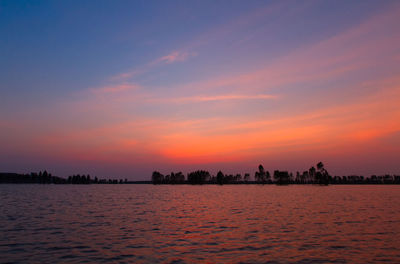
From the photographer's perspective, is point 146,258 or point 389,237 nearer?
point 146,258

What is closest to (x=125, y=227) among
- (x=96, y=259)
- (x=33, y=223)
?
(x=33, y=223)

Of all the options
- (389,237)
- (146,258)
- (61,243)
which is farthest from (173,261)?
(389,237)

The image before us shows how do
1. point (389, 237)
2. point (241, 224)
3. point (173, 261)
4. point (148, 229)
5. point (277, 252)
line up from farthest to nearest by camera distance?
point (241, 224) → point (148, 229) → point (389, 237) → point (277, 252) → point (173, 261)

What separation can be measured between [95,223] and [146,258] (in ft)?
76.4

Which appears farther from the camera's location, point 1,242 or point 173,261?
point 1,242

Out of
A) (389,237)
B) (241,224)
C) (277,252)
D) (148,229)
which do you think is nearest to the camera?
(277,252)

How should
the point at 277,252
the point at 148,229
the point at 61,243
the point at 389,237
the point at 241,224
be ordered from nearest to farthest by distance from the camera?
1. the point at 277,252
2. the point at 61,243
3. the point at 389,237
4. the point at 148,229
5. the point at 241,224

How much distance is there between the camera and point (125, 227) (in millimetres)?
41750

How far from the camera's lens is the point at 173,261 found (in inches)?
945

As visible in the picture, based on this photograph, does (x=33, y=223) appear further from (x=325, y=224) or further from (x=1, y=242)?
(x=325, y=224)

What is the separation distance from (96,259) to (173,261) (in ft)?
20.7

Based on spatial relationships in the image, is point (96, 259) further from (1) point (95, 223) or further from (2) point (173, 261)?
(1) point (95, 223)

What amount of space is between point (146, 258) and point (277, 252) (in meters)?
11.1

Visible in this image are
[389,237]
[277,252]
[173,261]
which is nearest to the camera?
[173,261]
